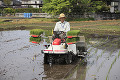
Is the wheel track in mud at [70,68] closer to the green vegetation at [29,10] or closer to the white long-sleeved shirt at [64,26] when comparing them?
the white long-sleeved shirt at [64,26]

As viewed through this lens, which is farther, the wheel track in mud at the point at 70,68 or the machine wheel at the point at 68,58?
the machine wheel at the point at 68,58

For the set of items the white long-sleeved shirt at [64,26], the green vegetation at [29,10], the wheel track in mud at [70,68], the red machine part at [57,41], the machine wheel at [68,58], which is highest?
the green vegetation at [29,10]

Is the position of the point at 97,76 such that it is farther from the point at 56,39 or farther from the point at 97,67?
the point at 56,39

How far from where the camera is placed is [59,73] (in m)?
8.64

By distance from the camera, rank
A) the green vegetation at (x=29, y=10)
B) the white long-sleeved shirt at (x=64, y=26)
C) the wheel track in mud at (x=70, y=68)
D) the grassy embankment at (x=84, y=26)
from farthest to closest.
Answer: the green vegetation at (x=29, y=10) < the grassy embankment at (x=84, y=26) < the white long-sleeved shirt at (x=64, y=26) < the wheel track in mud at (x=70, y=68)

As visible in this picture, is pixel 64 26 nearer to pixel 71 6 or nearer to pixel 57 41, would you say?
pixel 57 41

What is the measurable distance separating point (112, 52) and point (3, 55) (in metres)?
Answer: 5.56

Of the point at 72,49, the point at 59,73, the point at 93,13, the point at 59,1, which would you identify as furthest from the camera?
the point at 93,13

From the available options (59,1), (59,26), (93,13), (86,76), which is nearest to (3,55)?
(59,26)

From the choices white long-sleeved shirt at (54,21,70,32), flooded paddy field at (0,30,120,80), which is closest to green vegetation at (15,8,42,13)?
flooded paddy field at (0,30,120,80)

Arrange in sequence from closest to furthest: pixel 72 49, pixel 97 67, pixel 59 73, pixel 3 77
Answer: pixel 3 77, pixel 59 73, pixel 97 67, pixel 72 49

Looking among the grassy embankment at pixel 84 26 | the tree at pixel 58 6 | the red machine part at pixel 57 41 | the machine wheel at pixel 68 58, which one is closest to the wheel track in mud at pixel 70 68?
the machine wheel at pixel 68 58

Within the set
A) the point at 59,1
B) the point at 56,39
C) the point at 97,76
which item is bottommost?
the point at 97,76

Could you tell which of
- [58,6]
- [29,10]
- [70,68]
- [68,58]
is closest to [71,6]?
[58,6]
